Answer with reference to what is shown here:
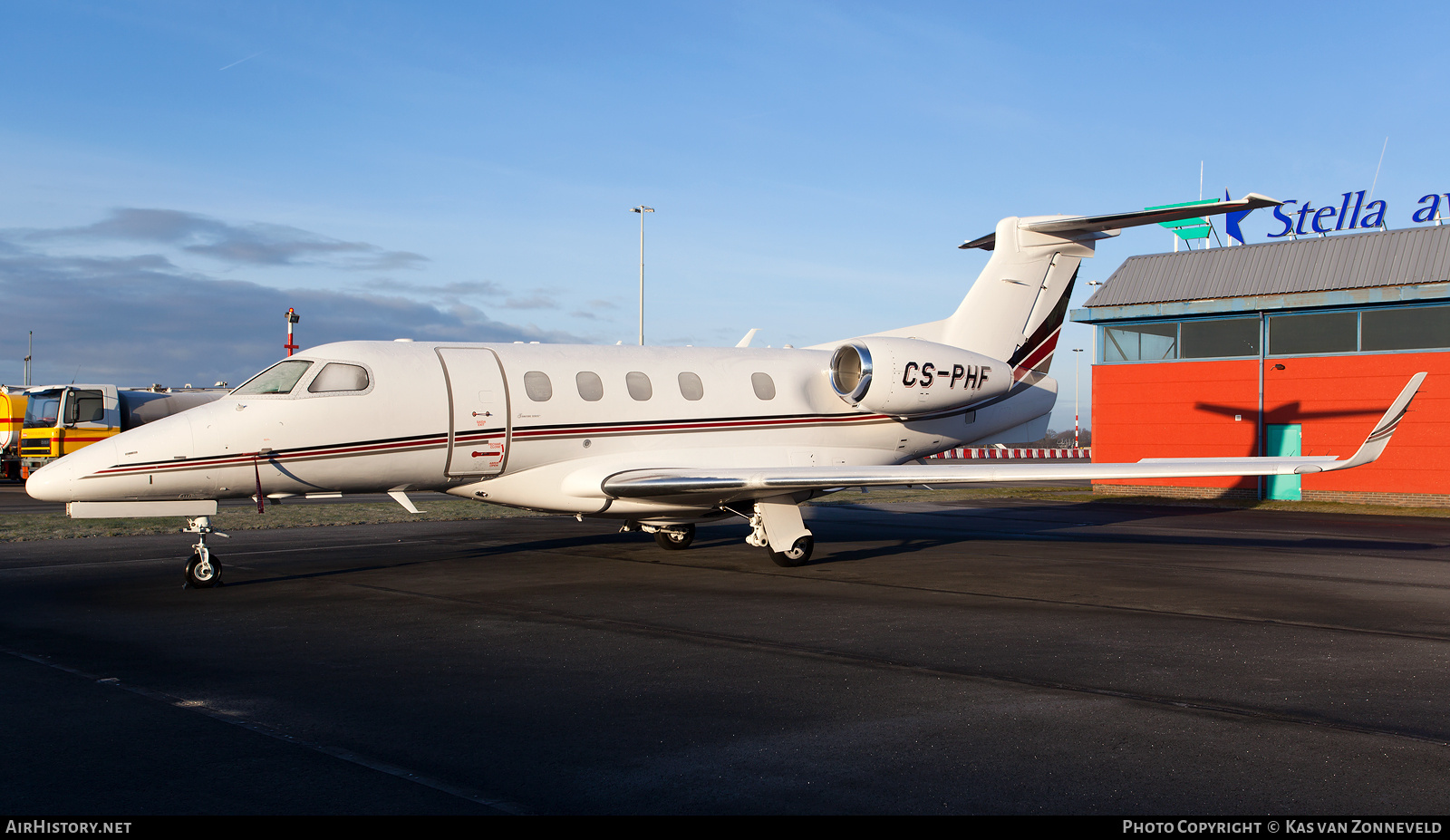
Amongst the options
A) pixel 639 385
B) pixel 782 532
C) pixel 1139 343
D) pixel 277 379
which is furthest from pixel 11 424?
pixel 1139 343

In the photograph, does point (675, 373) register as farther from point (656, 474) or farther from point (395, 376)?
point (395, 376)

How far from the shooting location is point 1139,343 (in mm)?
31422

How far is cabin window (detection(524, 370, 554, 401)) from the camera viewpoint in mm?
13898

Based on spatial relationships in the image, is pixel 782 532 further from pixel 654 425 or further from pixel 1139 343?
pixel 1139 343

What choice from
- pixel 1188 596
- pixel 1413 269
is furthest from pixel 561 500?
pixel 1413 269

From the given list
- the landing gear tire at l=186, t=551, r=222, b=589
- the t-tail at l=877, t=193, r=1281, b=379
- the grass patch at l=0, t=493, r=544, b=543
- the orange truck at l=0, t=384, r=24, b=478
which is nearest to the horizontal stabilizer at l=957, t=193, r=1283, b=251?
the t-tail at l=877, t=193, r=1281, b=379

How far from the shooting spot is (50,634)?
901 centimetres

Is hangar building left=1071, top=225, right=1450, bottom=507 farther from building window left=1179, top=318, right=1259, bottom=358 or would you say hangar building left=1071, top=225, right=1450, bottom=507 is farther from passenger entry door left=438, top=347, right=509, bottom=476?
passenger entry door left=438, top=347, right=509, bottom=476

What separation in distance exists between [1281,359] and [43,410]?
3861cm

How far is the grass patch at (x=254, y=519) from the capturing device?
18625 mm

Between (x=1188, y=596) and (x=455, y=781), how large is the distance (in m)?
9.24

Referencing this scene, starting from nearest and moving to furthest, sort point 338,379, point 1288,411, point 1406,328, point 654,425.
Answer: point 338,379
point 654,425
point 1406,328
point 1288,411

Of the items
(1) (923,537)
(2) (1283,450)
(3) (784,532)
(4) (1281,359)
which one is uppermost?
(4) (1281,359)

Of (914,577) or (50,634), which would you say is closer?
(50,634)
